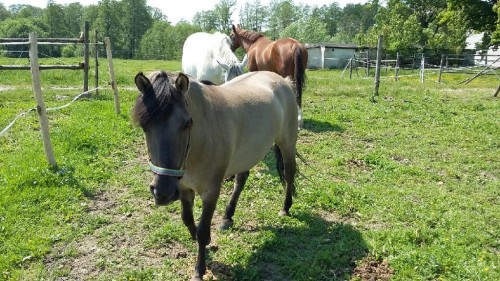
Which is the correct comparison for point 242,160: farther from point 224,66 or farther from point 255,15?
point 255,15

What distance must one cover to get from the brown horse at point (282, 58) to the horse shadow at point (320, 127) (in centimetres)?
55

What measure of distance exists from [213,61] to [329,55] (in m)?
40.4

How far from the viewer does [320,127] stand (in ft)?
28.0

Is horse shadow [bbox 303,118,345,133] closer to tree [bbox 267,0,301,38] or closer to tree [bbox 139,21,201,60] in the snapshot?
tree [bbox 139,21,201,60]

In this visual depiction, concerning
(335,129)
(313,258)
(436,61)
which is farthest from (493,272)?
(436,61)

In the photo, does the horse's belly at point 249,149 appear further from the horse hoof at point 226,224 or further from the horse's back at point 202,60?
the horse's back at point 202,60

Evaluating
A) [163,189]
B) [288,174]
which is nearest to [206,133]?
[163,189]

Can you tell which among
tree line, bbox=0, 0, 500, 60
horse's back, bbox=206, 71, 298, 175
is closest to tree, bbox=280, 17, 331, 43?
tree line, bbox=0, 0, 500, 60

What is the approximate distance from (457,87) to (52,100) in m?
16.2

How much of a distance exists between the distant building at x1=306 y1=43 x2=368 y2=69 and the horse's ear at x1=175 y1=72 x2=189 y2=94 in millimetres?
42643

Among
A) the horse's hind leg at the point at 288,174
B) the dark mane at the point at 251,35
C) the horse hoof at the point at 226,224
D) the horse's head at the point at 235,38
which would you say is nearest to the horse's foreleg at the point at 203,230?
the horse hoof at the point at 226,224

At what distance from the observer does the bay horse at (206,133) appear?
2.41 m

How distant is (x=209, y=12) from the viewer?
232ft

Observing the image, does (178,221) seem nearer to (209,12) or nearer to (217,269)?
(217,269)
